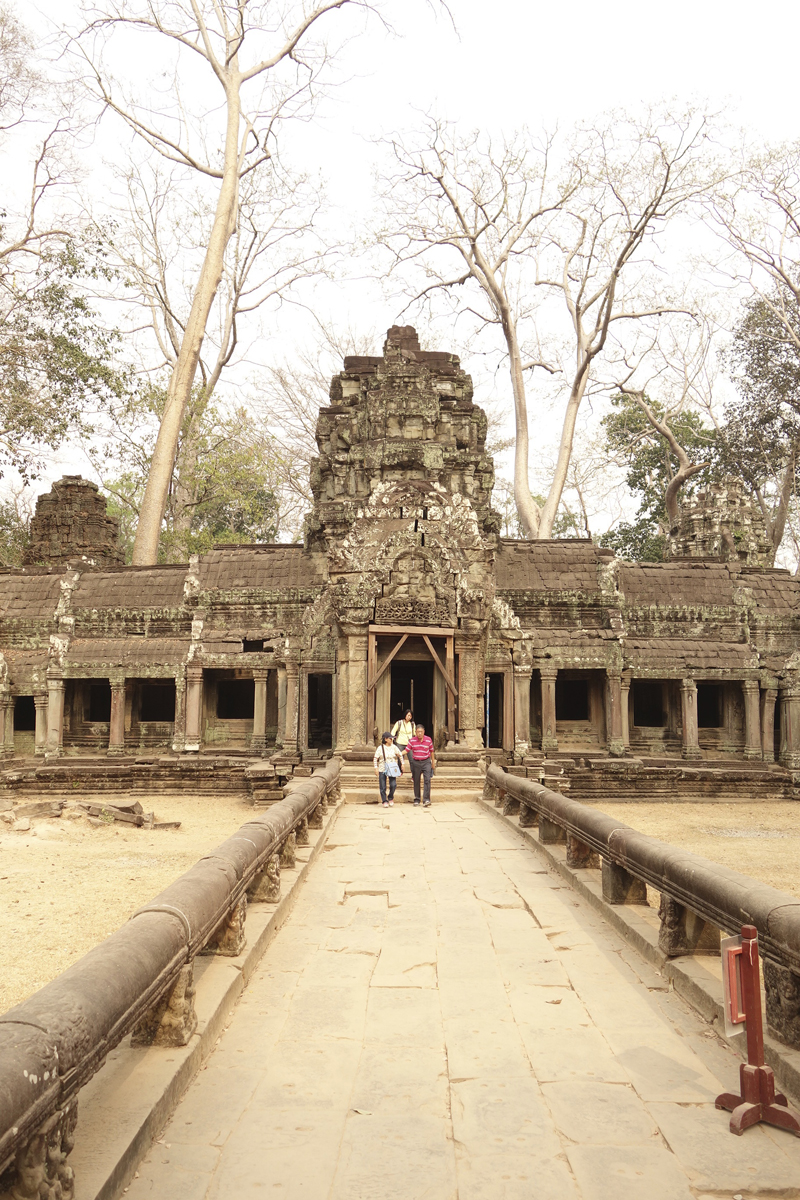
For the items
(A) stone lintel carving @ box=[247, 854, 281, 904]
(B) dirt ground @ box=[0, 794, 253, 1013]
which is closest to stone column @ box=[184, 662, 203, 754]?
(B) dirt ground @ box=[0, 794, 253, 1013]

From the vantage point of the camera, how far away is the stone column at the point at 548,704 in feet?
65.3

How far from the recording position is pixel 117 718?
2038cm

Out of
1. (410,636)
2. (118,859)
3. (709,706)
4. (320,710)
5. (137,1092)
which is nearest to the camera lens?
(137,1092)

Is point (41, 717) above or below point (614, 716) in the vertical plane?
below

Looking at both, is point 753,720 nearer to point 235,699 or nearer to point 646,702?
point 646,702

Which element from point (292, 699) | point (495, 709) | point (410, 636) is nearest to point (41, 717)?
point (292, 699)

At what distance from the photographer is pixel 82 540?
27250mm

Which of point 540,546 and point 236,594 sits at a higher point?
point 540,546

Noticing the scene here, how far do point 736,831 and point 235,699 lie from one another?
12801 mm

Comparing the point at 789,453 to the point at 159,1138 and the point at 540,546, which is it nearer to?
the point at 540,546

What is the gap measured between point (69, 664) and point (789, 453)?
975 inches

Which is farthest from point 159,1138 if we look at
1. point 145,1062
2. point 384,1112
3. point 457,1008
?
point 457,1008

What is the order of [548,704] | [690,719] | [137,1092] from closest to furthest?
[137,1092]
[548,704]
[690,719]

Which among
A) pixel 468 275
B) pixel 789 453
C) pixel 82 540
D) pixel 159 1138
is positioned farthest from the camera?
pixel 468 275
